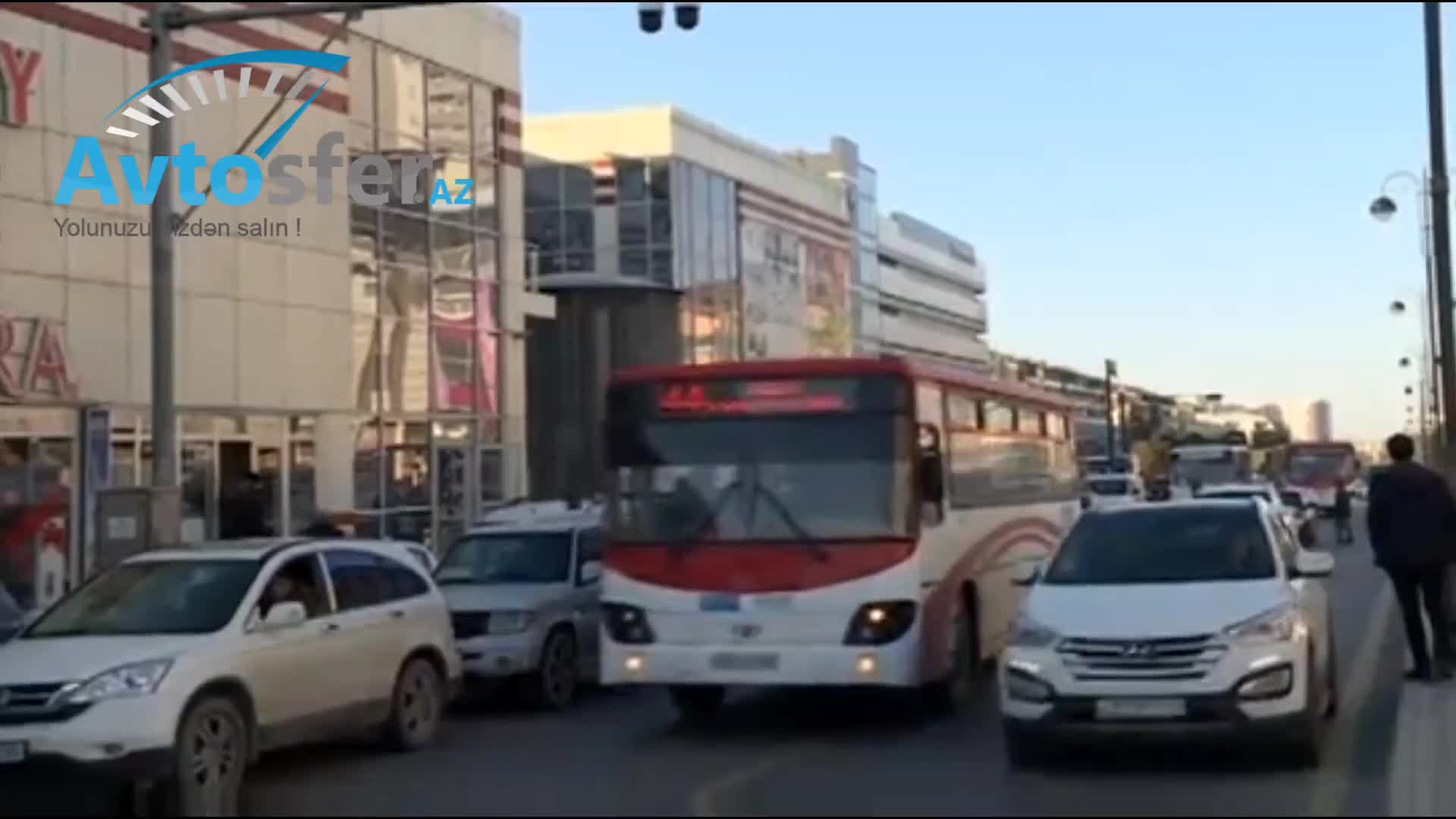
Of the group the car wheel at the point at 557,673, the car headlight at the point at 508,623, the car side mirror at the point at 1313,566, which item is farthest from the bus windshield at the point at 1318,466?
the car side mirror at the point at 1313,566

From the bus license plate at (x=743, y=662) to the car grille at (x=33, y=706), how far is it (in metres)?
4.77

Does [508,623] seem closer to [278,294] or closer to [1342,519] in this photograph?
[278,294]

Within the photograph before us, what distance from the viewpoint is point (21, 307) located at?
73.8 ft

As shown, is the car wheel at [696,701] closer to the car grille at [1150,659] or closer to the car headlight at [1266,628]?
the car grille at [1150,659]

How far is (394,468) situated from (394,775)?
61.4 feet

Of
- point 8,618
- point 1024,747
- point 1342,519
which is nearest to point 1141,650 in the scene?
point 1024,747

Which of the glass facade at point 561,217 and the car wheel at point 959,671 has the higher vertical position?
the glass facade at point 561,217

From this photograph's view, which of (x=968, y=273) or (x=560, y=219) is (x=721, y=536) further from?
(x=968, y=273)

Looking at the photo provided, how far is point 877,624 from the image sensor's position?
1357 cm

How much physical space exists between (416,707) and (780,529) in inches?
115

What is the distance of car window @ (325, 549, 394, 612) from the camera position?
42.5 ft

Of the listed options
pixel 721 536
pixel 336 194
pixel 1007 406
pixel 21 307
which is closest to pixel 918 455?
pixel 721 536

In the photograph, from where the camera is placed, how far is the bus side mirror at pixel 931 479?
14148 millimetres

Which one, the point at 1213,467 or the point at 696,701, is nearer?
the point at 696,701
